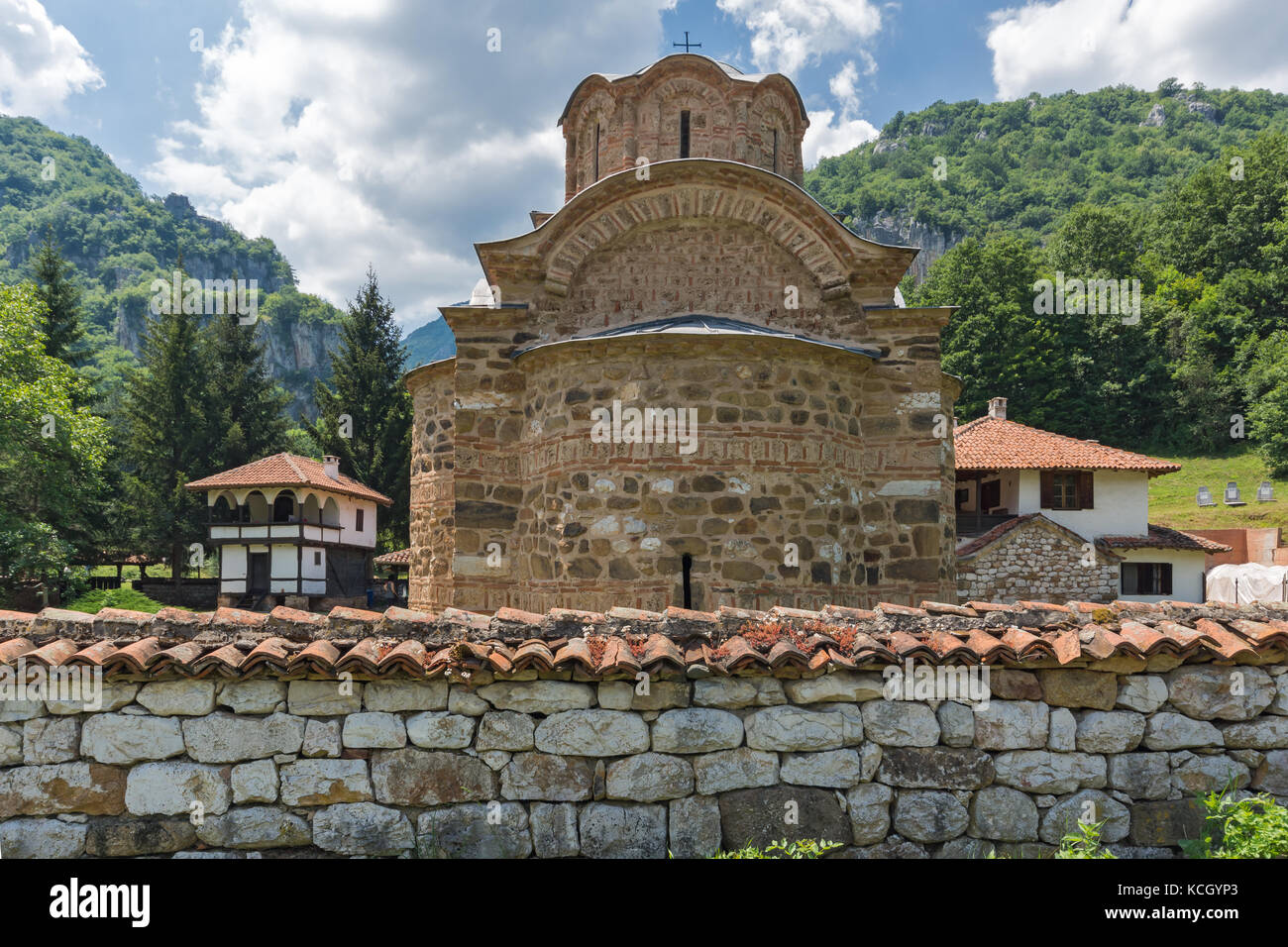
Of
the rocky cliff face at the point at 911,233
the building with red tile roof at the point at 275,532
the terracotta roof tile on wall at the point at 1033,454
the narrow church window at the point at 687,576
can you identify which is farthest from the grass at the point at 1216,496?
the rocky cliff face at the point at 911,233

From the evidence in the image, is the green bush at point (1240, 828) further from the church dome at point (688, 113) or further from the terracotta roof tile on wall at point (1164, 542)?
the terracotta roof tile on wall at point (1164, 542)

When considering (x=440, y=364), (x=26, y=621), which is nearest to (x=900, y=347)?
(x=440, y=364)

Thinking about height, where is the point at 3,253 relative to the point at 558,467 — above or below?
above

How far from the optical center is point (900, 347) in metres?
10.0

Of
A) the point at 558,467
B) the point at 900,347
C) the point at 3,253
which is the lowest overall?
the point at 558,467

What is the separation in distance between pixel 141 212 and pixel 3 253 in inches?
566

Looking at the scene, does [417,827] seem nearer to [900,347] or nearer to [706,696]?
[706,696]

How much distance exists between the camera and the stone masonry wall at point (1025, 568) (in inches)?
827

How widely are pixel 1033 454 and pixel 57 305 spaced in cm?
3641

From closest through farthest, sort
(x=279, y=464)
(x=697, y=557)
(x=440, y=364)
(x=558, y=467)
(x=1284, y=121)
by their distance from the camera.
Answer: (x=697, y=557)
(x=558, y=467)
(x=440, y=364)
(x=279, y=464)
(x=1284, y=121)

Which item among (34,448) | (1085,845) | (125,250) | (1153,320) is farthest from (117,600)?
(125,250)

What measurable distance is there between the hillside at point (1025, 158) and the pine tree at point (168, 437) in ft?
150

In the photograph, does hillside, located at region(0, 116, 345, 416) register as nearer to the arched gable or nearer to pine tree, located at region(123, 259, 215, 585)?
pine tree, located at region(123, 259, 215, 585)

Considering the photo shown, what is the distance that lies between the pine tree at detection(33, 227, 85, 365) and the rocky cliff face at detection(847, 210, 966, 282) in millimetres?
54308
